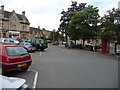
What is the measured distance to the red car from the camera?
5422 mm

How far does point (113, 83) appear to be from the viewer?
502 cm

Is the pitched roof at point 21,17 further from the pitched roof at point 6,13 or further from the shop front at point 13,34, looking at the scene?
the shop front at point 13,34

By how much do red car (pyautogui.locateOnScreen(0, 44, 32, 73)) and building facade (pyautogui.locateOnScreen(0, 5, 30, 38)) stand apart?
109ft

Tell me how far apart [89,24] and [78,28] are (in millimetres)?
2694

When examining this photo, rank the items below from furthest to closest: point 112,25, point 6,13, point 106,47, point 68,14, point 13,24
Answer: point 13,24 → point 6,13 → point 68,14 → point 106,47 → point 112,25

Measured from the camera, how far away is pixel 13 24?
135 ft

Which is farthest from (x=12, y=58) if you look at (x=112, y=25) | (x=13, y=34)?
(x=13, y=34)

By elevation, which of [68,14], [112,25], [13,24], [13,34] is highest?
[68,14]

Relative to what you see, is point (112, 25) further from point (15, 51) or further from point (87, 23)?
point (15, 51)

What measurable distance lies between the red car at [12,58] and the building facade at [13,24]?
109ft

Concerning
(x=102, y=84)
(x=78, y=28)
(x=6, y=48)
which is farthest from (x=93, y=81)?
(x=78, y=28)

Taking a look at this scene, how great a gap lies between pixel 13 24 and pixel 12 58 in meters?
38.9

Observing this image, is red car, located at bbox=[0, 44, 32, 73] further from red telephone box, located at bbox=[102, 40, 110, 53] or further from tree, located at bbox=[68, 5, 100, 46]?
tree, located at bbox=[68, 5, 100, 46]

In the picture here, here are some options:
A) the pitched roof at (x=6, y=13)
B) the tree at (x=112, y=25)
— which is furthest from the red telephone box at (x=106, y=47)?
the pitched roof at (x=6, y=13)
